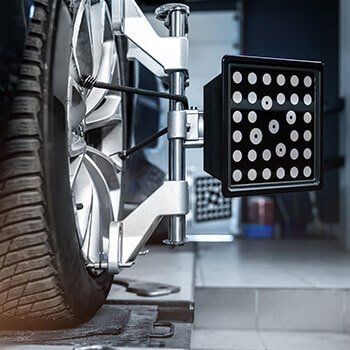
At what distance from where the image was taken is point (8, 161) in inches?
22.8

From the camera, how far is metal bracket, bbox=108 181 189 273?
77cm

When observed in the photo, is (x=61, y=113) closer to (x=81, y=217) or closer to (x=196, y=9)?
(x=81, y=217)

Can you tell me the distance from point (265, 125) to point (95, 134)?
43 centimetres

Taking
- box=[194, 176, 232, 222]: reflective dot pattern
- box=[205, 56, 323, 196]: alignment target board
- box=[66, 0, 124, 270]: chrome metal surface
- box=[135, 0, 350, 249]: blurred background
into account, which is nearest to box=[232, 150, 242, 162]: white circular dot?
box=[205, 56, 323, 196]: alignment target board

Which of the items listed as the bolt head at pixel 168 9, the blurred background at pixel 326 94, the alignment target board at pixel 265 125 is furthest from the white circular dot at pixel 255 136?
the blurred background at pixel 326 94

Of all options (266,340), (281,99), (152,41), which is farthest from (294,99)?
(266,340)

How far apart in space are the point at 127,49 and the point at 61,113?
47cm

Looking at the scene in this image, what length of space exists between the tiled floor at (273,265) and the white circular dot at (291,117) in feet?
2.50

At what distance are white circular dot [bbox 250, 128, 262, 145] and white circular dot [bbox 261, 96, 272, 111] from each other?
0.04 m

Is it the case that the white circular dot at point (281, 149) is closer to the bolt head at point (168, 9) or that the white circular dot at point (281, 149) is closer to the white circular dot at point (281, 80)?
the white circular dot at point (281, 80)

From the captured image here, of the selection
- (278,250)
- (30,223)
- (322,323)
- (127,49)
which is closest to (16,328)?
(30,223)

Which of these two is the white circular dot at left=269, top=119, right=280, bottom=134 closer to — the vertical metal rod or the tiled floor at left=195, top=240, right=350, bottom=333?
the vertical metal rod

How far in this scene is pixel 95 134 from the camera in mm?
1019

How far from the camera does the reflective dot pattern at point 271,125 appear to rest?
0.72 meters
